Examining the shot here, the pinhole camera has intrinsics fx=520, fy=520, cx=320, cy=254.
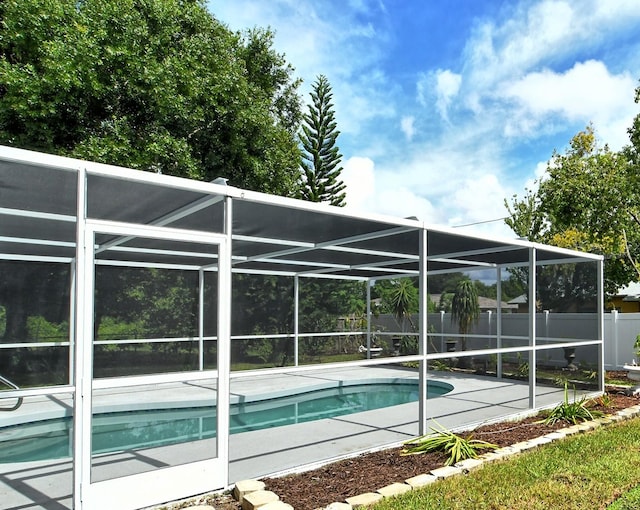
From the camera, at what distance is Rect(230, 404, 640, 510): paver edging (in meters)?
3.89

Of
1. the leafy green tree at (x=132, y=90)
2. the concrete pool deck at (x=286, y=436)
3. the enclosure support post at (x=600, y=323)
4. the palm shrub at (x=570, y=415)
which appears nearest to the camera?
the concrete pool deck at (x=286, y=436)

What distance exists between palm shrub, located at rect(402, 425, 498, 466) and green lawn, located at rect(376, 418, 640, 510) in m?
0.28

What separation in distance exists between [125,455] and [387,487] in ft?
6.71

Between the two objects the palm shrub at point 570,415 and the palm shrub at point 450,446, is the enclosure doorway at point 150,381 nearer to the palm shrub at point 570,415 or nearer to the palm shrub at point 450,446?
the palm shrub at point 450,446

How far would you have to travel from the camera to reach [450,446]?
5156 millimetres

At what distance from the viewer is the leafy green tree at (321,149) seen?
20.0m

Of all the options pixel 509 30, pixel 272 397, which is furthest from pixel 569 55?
pixel 272 397

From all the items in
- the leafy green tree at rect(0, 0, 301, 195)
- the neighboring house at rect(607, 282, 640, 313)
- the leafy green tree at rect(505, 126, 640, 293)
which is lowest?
the neighboring house at rect(607, 282, 640, 313)

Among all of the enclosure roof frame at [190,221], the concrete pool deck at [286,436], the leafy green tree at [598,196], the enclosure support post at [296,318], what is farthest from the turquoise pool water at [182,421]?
the leafy green tree at [598,196]

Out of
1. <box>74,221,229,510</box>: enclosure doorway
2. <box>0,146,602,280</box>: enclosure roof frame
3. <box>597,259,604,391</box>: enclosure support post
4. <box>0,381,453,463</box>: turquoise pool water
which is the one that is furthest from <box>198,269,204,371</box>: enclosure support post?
<box>597,259,604,391</box>: enclosure support post

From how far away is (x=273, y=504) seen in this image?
144 inches

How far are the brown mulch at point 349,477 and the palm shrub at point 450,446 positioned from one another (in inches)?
3.7

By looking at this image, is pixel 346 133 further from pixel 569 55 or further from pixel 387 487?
pixel 387 487

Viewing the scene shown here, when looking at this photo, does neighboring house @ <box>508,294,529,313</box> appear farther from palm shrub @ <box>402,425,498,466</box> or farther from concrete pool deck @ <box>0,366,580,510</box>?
palm shrub @ <box>402,425,498,466</box>
